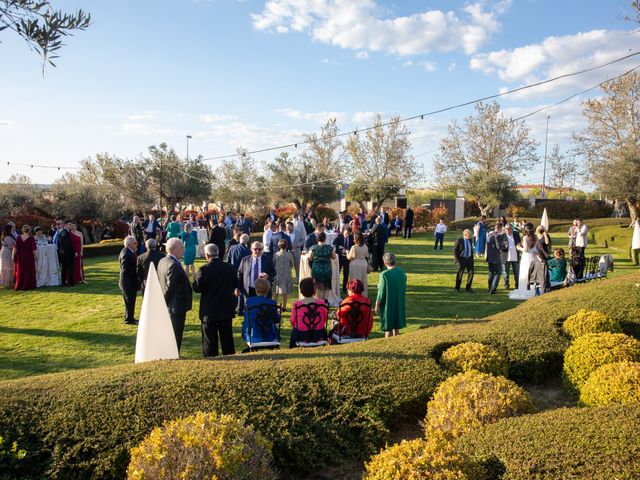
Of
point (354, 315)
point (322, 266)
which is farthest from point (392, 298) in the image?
point (322, 266)

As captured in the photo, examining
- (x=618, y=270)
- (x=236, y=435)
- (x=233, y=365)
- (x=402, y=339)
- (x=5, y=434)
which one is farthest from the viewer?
(x=618, y=270)

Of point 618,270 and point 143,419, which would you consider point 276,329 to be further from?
point 618,270

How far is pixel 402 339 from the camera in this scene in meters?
5.97

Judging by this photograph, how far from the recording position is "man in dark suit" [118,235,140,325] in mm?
8914

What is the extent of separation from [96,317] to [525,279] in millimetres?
9595

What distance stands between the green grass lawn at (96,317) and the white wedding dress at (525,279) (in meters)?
0.32

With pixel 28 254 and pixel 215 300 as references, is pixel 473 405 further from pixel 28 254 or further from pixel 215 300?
pixel 28 254

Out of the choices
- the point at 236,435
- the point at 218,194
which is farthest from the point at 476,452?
the point at 218,194

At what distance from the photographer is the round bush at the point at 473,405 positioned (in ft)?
12.2

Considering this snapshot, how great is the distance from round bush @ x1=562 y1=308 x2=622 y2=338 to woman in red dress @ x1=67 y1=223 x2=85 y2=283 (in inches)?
465

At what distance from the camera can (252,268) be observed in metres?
8.66

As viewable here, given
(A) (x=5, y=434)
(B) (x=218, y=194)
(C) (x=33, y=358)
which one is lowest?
(C) (x=33, y=358)

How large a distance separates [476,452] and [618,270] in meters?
14.7

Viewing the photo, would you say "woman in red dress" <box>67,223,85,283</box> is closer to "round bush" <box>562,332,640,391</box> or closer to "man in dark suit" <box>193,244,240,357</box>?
"man in dark suit" <box>193,244,240,357</box>
